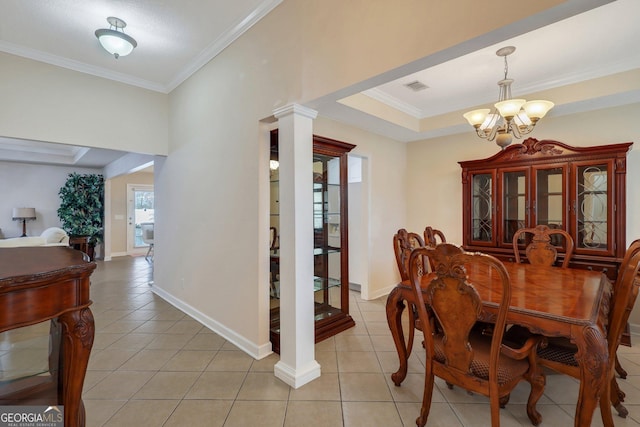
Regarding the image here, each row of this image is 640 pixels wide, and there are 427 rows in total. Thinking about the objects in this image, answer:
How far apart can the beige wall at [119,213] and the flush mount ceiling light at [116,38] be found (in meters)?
6.66

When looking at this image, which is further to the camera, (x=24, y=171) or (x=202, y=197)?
(x=24, y=171)

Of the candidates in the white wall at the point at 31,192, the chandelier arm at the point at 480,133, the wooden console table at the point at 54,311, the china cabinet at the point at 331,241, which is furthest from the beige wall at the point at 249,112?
the white wall at the point at 31,192

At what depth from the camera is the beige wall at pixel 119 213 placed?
26.9ft

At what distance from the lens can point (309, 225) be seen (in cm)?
230

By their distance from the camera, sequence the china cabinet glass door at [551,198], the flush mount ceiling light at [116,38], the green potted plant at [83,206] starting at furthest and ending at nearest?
1. the green potted plant at [83,206]
2. the china cabinet glass door at [551,198]
3. the flush mount ceiling light at [116,38]

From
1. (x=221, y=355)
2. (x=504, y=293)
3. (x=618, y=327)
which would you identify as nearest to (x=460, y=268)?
(x=504, y=293)

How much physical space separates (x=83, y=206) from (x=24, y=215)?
1.10 m

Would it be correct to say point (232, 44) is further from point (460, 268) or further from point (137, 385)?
point (137, 385)

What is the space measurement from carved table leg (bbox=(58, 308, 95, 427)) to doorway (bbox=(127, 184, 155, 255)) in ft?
27.9

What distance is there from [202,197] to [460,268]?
2.83 meters

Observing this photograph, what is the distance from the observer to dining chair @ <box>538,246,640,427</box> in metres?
1.56

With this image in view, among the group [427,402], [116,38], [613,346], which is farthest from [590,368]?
[116,38]

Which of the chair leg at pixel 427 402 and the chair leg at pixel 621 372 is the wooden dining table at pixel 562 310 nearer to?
the chair leg at pixel 427 402

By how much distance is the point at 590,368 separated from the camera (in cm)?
142
